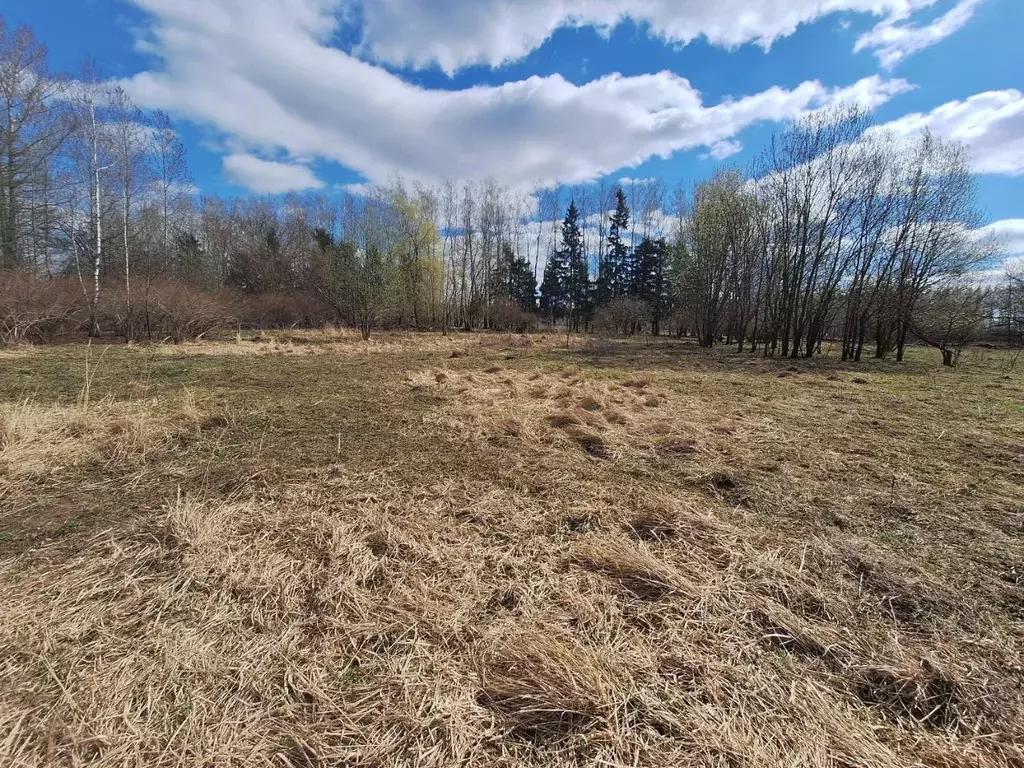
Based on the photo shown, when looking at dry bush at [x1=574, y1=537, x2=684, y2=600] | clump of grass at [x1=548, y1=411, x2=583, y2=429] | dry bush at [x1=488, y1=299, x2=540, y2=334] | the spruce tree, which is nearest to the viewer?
dry bush at [x1=574, y1=537, x2=684, y2=600]

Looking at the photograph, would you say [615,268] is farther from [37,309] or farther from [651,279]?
[37,309]

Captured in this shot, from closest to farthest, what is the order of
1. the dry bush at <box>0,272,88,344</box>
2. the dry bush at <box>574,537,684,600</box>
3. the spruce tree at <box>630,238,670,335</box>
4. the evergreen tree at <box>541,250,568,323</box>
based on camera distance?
1. the dry bush at <box>574,537,684,600</box>
2. the dry bush at <box>0,272,88,344</box>
3. the spruce tree at <box>630,238,670,335</box>
4. the evergreen tree at <box>541,250,568,323</box>

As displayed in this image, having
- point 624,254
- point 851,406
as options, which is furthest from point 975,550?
point 624,254

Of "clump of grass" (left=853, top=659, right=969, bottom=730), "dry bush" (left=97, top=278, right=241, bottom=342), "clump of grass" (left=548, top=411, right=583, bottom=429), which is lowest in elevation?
"clump of grass" (left=853, top=659, right=969, bottom=730)

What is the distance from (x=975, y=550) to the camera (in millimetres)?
2896

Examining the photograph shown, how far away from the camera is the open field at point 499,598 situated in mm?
1588

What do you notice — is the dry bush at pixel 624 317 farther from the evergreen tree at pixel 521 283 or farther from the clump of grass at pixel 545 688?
the clump of grass at pixel 545 688

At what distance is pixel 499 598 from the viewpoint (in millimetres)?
2357

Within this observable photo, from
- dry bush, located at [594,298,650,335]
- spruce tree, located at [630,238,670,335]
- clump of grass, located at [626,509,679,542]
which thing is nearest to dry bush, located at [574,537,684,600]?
clump of grass, located at [626,509,679,542]

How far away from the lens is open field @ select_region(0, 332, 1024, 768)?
159 centimetres

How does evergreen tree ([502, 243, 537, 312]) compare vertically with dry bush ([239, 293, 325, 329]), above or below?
above

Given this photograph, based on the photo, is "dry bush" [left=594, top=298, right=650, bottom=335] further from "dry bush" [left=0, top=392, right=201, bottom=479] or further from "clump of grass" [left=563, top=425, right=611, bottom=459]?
"dry bush" [left=0, top=392, right=201, bottom=479]

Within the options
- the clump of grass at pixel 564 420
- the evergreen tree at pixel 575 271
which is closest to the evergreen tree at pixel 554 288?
the evergreen tree at pixel 575 271

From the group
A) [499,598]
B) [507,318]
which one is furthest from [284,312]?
[499,598]
